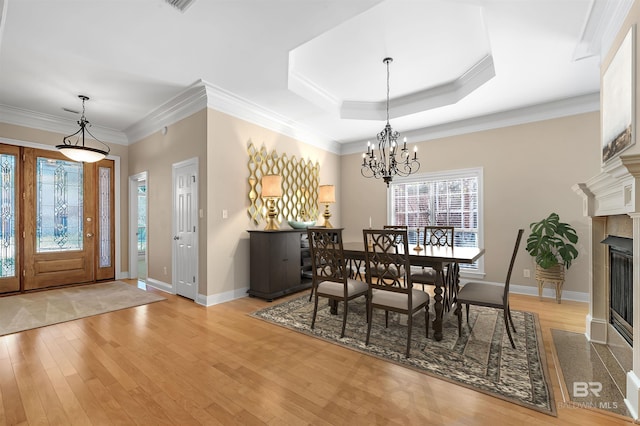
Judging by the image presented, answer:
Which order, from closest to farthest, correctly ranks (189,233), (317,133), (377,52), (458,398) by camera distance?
(458,398) → (377,52) → (189,233) → (317,133)

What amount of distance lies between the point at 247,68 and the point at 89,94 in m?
2.42

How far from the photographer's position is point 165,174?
4629mm

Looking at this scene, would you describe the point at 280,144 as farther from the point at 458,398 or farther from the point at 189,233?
the point at 458,398

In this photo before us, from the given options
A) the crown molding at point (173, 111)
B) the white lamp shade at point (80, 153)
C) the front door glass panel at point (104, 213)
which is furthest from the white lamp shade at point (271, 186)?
the front door glass panel at point (104, 213)

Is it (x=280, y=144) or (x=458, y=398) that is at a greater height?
(x=280, y=144)

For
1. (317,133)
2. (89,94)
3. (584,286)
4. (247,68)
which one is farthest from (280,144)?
(584,286)

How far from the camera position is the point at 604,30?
245cm

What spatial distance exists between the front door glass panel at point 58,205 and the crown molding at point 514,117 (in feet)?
20.3

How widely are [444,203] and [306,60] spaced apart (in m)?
3.40

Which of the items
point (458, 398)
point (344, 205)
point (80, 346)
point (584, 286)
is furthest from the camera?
point (344, 205)

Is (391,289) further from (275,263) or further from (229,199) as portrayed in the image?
(229,199)

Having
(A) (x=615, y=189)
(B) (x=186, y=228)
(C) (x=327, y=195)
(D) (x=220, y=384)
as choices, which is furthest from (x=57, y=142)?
(A) (x=615, y=189)

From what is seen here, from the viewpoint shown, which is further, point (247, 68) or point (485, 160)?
point (485, 160)

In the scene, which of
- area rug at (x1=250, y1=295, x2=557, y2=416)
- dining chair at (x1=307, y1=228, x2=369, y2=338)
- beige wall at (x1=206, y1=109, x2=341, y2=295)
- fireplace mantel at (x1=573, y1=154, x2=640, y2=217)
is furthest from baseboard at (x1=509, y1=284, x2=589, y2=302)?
beige wall at (x1=206, y1=109, x2=341, y2=295)
